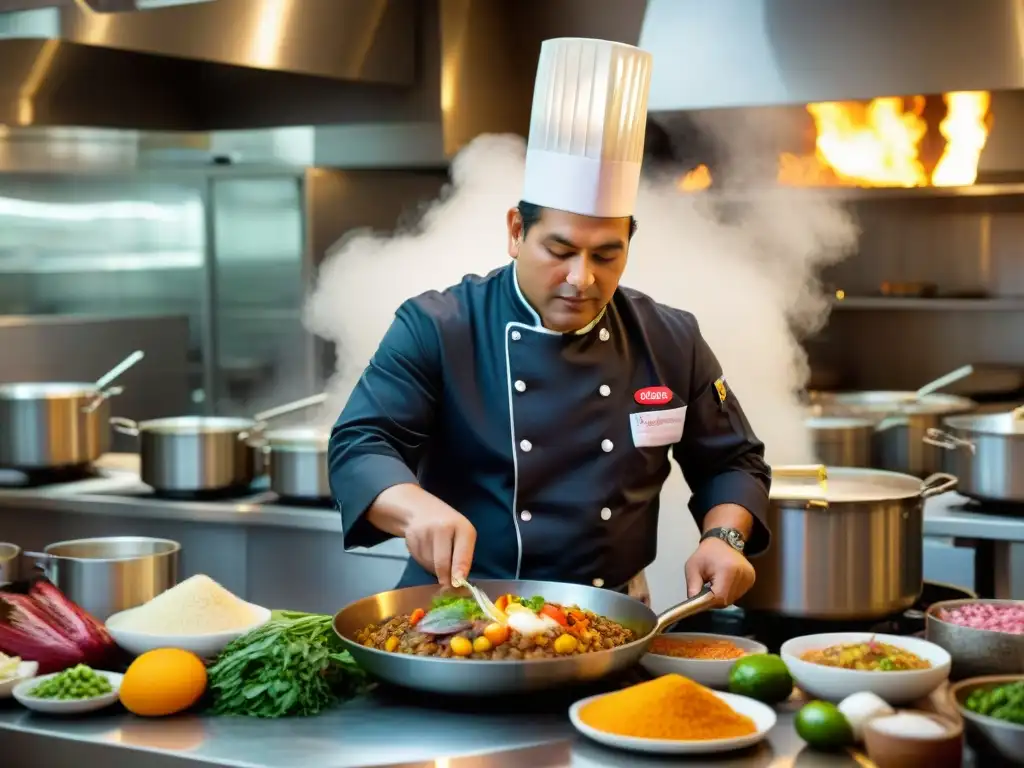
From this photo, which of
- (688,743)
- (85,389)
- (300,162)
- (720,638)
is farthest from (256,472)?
(688,743)

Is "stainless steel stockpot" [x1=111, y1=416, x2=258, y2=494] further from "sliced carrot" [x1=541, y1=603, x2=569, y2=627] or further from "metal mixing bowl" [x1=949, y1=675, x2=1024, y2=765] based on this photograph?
"metal mixing bowl" [x1=949, y1=675, x2=1024, y2=765]

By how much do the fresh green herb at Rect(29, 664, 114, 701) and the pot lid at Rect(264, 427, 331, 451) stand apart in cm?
187

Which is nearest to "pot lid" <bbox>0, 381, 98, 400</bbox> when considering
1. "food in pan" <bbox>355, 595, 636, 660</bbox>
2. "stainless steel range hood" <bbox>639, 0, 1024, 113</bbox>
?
"stainless steel range hood" <bbox>639, 0, 1024, 113</bbox>

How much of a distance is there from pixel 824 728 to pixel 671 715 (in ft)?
0.67

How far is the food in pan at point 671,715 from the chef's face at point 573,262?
2.41 feet

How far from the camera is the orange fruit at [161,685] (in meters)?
1.94

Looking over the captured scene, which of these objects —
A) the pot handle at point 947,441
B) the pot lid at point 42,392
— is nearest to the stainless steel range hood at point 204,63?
the pot lid at point 42,392

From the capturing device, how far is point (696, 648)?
2139 millimetres

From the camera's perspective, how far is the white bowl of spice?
2.11 meters

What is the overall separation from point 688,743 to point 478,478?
885 millimetres

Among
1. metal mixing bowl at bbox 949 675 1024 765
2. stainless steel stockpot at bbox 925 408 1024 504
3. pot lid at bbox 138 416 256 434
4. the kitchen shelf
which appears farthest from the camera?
the kitchen shelf

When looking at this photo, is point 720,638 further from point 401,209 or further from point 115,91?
point 115,91

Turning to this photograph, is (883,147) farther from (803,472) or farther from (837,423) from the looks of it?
(803,472)

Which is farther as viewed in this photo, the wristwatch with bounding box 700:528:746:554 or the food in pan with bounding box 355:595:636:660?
the wristwatch with bounding box 700:528:746:554
